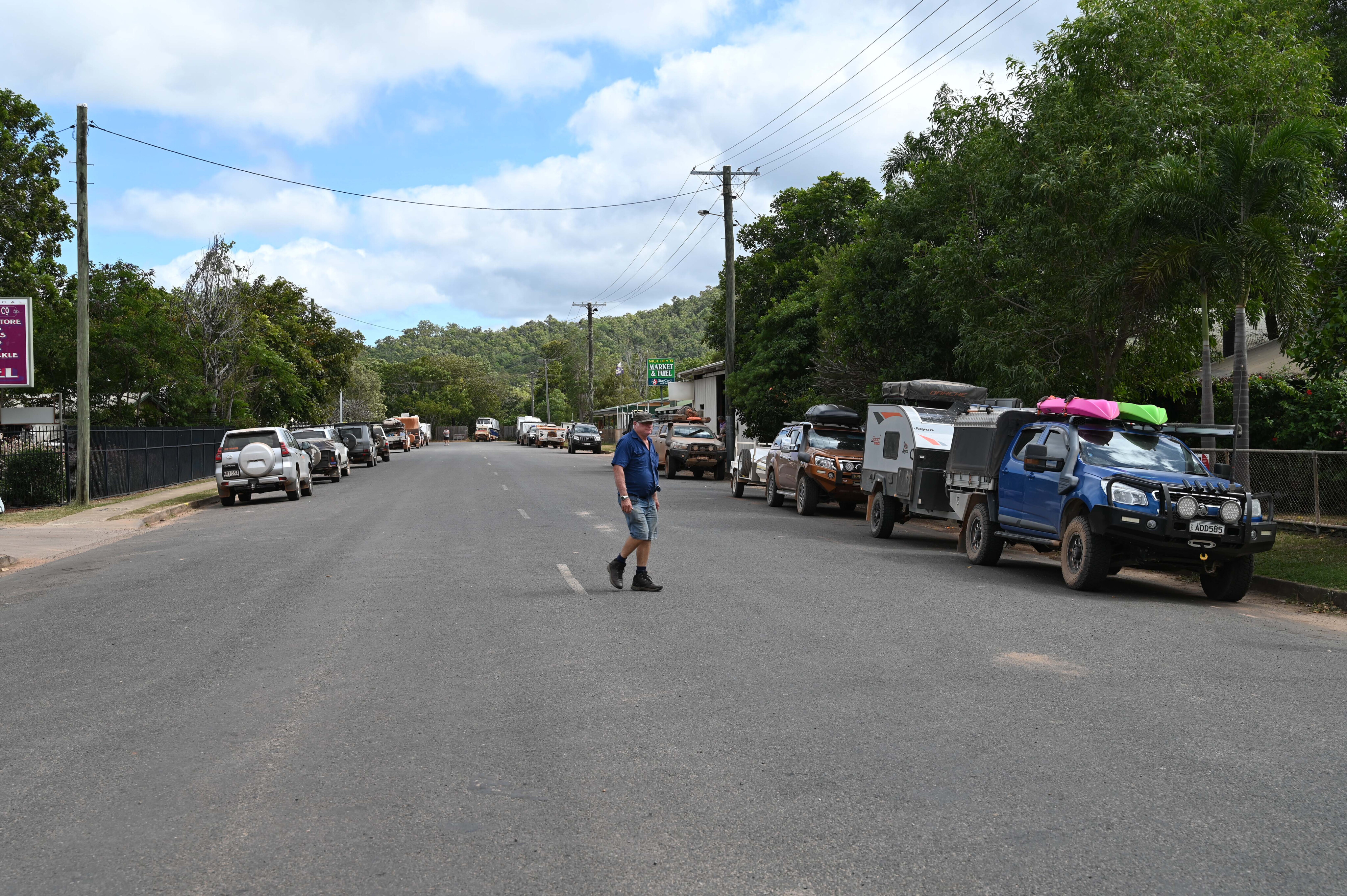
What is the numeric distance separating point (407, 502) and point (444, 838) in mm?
21203

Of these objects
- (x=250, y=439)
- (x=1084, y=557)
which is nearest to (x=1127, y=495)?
(x=1084, y=557)

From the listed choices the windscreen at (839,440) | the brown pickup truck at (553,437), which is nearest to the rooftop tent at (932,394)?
the windscreen at (839,440)

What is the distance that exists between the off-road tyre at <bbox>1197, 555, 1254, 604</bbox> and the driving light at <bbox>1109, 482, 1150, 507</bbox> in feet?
3.72

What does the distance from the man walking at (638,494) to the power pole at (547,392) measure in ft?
327

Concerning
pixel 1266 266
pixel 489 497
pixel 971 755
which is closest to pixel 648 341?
pixel 489 497

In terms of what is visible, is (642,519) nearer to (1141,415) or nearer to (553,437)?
(1141,415)

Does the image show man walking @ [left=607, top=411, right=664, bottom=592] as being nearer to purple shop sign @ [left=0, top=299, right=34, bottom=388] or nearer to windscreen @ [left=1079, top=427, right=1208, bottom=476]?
windscreen @ [left=1079, top=427, right=1208, bottom=476]

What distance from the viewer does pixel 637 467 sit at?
443 inches

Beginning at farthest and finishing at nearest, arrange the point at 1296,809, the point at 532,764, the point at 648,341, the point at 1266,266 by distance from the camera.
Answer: the point at 648,341 → the point at 1266,266 → the point at 532,764 → the point at 1296,809

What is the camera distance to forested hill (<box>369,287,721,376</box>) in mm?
147500

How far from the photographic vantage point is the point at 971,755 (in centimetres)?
571

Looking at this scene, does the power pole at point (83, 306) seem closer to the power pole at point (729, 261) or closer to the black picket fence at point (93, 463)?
the black picket fence at point (93, 463)

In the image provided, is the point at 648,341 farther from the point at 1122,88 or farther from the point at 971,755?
the point at 971,755

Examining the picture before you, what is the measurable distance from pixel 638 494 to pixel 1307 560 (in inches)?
341
